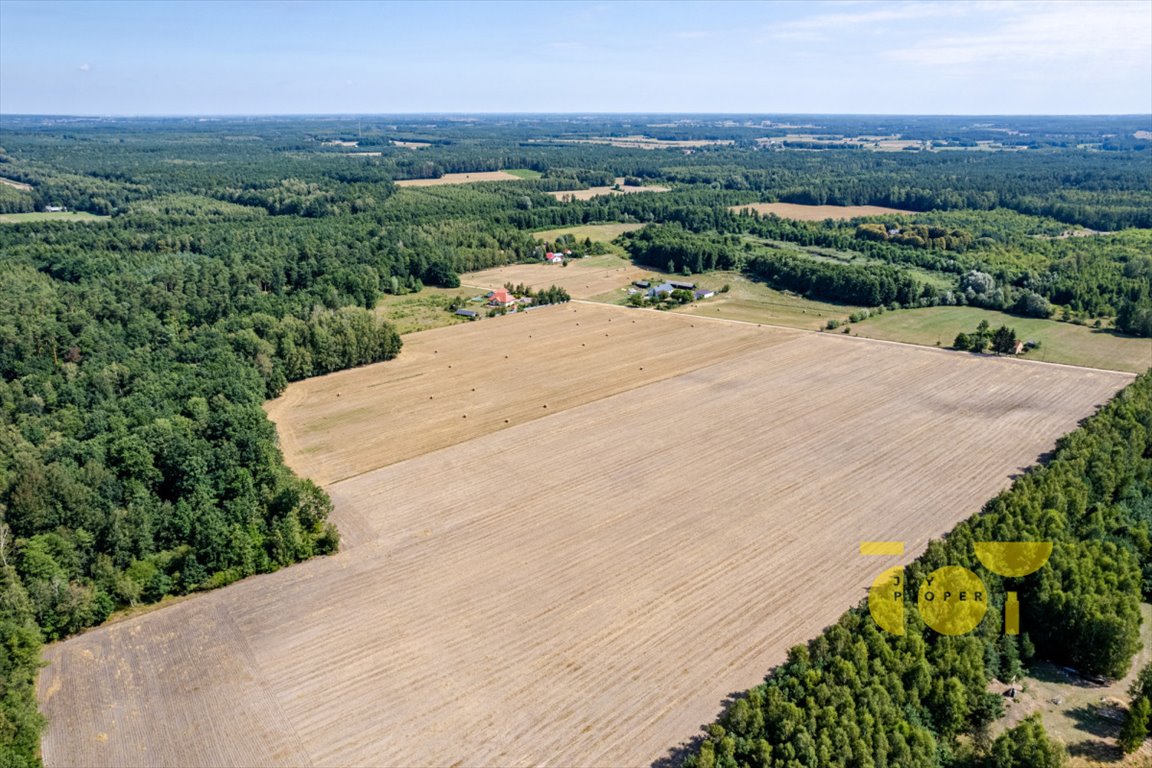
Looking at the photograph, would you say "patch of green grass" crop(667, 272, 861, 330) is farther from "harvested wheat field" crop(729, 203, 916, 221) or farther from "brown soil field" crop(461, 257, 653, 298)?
"harvested wheat field" crop(729, 203, 916, 221)

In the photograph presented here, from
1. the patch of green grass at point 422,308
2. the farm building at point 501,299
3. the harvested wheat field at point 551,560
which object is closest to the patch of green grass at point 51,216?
the patch of green grass at point 422,308

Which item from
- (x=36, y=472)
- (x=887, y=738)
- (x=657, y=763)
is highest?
(x=36, y=472)

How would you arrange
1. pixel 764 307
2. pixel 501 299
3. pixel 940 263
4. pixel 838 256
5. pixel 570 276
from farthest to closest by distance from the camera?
pixel 838 256
pixel 570 276
pixel 940 263
pixel 764 307
pixel 501 299

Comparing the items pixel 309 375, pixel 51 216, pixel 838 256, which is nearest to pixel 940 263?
pixel 838 256

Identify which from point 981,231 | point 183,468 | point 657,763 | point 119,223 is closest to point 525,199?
point 119,223

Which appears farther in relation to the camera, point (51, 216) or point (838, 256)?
point (51, 216)

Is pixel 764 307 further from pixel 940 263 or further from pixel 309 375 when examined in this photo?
pixel 309 375

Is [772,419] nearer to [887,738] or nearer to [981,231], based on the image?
[887,738]

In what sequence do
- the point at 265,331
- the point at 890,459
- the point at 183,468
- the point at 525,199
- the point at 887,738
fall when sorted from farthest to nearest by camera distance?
the point at 525,199
the point at 265,331
the point at 890,459
the point at 183,468
the point at 887,738
